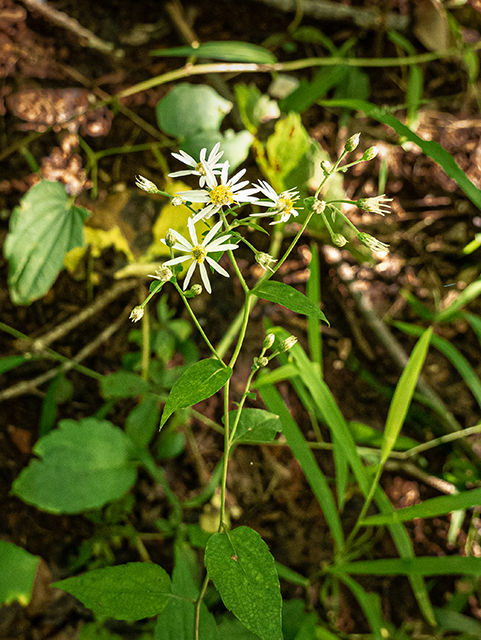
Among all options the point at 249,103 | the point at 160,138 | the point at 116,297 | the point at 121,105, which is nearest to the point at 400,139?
the point at 249,103

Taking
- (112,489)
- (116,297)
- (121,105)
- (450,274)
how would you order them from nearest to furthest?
1. (112,489)
2. (116,297)
3. (121,105)
4. (450,274)

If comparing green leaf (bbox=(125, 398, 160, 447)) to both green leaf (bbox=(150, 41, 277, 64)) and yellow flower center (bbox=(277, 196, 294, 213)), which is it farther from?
green leaf (bbox=(150, 41, 277, 64))

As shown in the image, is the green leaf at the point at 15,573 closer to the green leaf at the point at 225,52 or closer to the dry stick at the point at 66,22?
the green leaf at the point at 225,52

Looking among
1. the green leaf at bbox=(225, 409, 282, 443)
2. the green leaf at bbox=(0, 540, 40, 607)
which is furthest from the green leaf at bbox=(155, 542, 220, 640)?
the green leaf at bbox=(0, 540, 40, 607)

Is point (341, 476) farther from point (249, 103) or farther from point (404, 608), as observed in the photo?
point (249, 103)

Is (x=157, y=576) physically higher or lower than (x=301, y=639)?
higher

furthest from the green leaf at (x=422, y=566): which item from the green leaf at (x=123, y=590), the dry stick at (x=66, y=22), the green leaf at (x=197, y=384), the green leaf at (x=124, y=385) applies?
the dry stick at (x=66, y=22)
